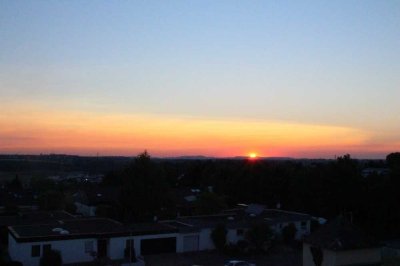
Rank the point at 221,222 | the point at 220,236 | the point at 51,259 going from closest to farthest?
the point at 51,259 → the point at 220,236 → the point at 221,222

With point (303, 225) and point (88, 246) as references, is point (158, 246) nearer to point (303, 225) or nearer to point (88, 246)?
point (88, 246)

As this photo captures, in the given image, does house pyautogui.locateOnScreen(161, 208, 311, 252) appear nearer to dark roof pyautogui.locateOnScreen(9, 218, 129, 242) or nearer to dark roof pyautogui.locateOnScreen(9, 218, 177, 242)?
dark roof pyautogui.locateOnScreen(9, 218, 177, 242)

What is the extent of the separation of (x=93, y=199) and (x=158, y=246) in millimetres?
19223

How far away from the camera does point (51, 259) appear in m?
27.2

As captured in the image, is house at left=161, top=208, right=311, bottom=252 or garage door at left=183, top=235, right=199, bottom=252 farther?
house at left=161, top=208, right=311, bottom=252

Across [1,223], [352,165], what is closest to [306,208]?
[352,165]

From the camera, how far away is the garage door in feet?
112

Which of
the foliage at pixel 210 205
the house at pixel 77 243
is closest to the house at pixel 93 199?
the foliage at pixel 210 205

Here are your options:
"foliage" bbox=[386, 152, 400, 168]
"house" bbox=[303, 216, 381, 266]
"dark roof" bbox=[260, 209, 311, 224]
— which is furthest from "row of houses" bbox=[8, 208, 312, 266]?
"foliage" bbox=[386, 152, 400, 168]

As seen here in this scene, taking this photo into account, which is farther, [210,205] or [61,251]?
[210,205]

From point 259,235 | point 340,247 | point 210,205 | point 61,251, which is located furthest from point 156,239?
point 340,247

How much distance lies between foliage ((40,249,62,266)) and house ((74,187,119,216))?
65.3 feet

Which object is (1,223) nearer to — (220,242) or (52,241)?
(52,241)

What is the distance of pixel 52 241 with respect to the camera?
29.4 m
